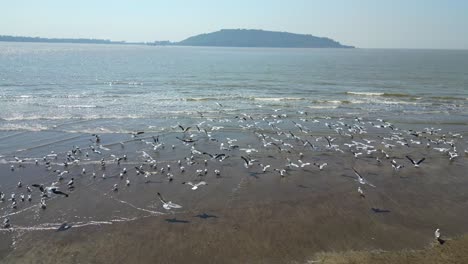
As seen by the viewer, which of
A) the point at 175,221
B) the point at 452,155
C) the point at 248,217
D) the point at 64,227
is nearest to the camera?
the point at 64,227

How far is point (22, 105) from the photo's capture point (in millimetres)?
49250

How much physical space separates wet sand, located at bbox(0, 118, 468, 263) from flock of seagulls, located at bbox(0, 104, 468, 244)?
1.22ft

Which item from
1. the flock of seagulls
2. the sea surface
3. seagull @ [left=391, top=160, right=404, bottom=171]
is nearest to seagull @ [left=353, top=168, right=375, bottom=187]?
the flock of seagulls

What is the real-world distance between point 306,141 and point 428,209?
45.5 ft

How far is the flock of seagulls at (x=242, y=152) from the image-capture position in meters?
24.8

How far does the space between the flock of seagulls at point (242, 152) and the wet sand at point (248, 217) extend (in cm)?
37

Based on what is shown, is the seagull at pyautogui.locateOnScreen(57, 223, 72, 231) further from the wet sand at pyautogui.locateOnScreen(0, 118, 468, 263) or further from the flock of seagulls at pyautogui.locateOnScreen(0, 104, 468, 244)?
the flock of seagulls at pyautogui.locateOnScreen(0, 104, 468, 244)

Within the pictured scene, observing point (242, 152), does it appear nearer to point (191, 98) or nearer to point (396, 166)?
point (396, 166)

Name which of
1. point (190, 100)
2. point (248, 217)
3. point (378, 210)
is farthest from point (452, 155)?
point (190, 100)

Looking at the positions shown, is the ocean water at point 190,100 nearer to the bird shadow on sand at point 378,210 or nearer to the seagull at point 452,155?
the seagull at point 452,155

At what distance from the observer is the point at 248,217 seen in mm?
19859

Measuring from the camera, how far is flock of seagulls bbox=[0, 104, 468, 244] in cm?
2475

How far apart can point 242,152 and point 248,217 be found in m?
11.1

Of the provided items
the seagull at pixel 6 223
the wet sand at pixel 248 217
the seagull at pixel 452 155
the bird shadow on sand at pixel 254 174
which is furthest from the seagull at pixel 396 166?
the seagull at pixel 6 223
